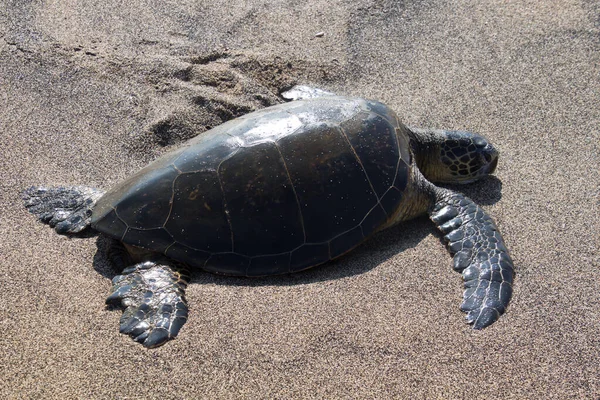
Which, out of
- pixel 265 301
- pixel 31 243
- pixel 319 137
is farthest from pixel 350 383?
pixel 31 243

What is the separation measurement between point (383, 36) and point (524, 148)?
218 cm

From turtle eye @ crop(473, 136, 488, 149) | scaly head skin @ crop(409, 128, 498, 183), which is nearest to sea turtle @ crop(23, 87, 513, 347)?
scaly head skin @ crop(409, 128, 498, 183)

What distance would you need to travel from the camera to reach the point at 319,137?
3.89m

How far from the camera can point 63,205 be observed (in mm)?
4078

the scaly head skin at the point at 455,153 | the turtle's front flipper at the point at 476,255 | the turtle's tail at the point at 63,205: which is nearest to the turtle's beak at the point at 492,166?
the scaly head skin at the point at 455,153

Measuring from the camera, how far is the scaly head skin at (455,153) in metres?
4.51

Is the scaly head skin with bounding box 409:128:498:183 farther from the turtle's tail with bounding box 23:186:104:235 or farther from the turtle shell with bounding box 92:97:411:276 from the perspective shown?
the turtle's tail with bounding box 23:186:104:235

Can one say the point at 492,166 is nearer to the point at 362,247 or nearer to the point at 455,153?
the point at 455,153

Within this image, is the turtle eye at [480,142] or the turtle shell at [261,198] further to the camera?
the turtle eye at [480,142]

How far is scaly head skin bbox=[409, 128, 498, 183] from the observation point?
4.51 metres

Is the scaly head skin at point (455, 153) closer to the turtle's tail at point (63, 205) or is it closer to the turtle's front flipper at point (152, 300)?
the turtle's front flipper at point (152, 300)

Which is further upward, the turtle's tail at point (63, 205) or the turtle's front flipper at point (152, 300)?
the turtle's front flipper at point (152, 300)

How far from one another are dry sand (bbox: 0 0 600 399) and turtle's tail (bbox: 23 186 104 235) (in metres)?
0.08

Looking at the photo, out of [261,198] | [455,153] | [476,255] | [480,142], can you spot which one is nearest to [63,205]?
[261,198]
